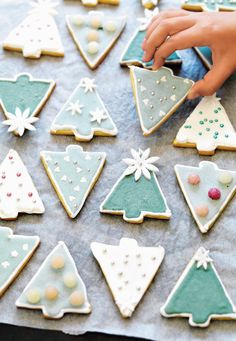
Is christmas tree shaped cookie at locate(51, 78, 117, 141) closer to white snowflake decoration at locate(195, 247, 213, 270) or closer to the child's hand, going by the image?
the child's hand

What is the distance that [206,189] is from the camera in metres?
1.37

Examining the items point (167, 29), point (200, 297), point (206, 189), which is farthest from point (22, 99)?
point (200, 297)

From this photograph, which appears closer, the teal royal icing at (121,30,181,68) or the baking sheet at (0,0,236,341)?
the baking sheet at (0,0,236,341)

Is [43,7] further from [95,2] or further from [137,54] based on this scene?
[137,54]

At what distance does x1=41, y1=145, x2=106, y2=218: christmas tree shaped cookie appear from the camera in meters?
1.36

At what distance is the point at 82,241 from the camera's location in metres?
1.32

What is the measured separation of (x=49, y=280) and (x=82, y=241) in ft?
0.40

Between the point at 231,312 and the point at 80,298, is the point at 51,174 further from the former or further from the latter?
the point at 231,312

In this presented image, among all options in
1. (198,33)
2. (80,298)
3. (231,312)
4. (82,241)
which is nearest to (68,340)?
(80,298)

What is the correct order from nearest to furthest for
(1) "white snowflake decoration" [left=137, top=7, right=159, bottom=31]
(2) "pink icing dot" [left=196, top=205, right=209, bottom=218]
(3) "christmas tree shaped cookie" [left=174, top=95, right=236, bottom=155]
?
1. (2) "pink icing dot" [left=196, top=205, right=209, bottom=218]
2. (3) "christmas tree shaped cookie" [left=174, top=95, right=236, bottom=155]
3. (1) "white snowflake decoration" [left=137, top=7, right=159, bottom=31]

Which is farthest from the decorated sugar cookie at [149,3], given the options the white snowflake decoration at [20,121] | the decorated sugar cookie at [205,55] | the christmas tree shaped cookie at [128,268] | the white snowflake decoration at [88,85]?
the christmas tree shaped cookie at [128,268]

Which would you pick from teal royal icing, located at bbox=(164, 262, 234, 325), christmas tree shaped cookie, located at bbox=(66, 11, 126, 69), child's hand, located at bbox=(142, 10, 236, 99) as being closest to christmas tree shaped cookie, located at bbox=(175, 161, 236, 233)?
teal royal icing, located at bbox=(164, 262, 234, 325)

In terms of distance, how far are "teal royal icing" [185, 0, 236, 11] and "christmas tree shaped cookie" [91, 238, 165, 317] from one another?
79 centimetres

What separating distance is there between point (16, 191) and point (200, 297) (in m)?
0.49
